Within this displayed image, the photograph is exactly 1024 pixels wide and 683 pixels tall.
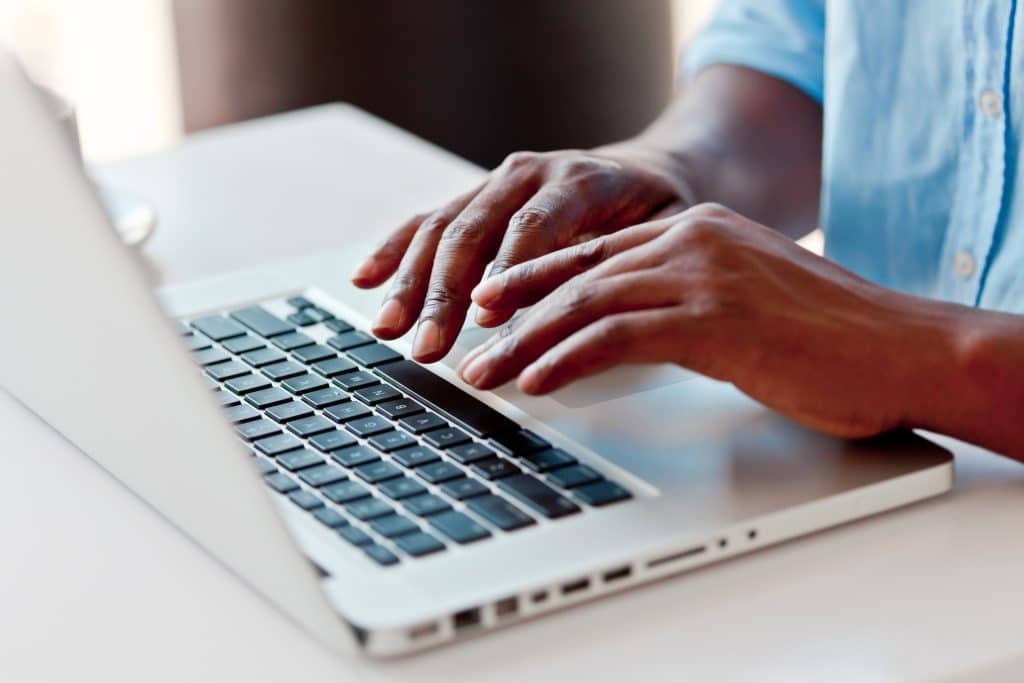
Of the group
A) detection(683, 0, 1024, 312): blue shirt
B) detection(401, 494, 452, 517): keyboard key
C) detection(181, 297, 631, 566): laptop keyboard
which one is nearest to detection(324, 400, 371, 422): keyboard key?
detection(181, 297, 631, 566): laptop keyboard

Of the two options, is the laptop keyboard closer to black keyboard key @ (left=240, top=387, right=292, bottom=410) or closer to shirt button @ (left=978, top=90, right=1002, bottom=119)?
black keyboard key @ (left=240, top=387, right=292, bottom=410)

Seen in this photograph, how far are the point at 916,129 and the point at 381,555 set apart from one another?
64 cm

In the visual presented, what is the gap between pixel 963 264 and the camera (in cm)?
103

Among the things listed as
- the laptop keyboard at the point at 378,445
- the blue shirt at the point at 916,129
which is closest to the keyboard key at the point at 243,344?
the laptop keyboard at the point at 378,445

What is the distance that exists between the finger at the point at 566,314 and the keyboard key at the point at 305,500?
0.10 meters

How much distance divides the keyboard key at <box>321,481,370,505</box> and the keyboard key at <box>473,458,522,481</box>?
53mm

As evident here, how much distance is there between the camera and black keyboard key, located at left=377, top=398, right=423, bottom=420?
707 millimetres

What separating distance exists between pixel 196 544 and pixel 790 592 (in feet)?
0.87

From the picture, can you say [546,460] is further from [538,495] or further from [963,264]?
[963,264]

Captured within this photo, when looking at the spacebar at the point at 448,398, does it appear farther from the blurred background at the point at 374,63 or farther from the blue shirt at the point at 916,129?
the blurred background at the point at 374,63

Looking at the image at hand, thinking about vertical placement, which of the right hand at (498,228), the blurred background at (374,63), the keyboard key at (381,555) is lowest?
the blurred background at (374,63)

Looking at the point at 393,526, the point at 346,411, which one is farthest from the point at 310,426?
the point at 393,526

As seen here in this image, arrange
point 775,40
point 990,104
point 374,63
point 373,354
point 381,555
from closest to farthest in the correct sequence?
1. point 381,555
2. point 373,354
3. point 990,104
4. point 775,40
5. point 374,63

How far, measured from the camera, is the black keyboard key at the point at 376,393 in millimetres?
725
